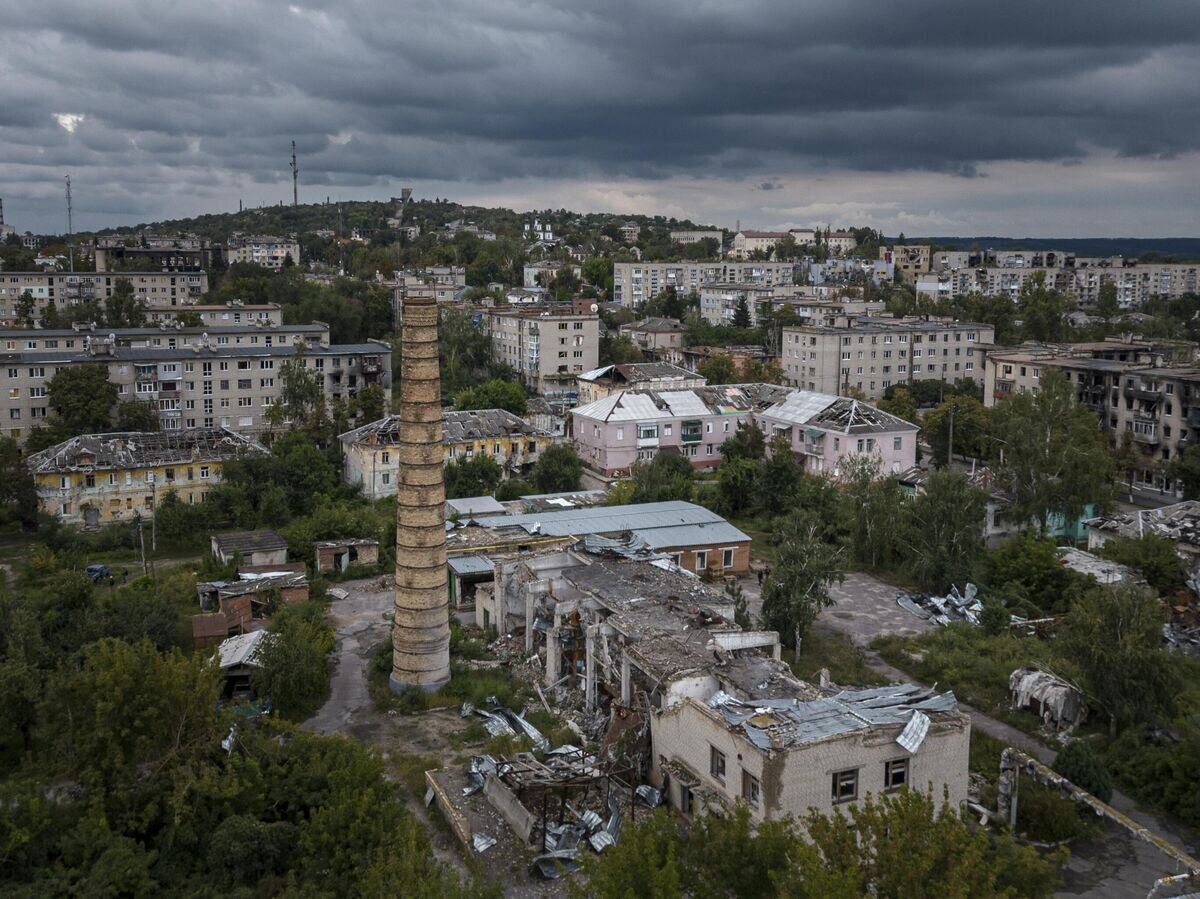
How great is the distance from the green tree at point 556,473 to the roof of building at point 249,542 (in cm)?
1227

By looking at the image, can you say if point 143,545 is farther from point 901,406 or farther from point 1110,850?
point 901,406

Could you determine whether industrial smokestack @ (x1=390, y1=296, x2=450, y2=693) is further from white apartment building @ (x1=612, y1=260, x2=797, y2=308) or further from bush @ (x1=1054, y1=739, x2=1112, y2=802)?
white apartment building @ (x1=612, y1=260, x2=797, y2=308)

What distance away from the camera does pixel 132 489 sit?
39.8 metres

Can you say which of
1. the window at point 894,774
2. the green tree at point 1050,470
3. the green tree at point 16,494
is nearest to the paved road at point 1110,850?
the window at point 894,774

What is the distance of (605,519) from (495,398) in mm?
22056

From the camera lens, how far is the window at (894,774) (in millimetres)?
17375

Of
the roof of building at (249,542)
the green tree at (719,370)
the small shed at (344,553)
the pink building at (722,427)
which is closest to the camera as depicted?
the roof of building at (249,542)

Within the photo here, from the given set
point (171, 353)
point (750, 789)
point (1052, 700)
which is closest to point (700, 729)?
point (750, 789)

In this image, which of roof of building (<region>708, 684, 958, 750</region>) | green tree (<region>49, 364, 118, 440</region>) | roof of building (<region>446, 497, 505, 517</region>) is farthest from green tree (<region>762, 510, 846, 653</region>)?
green tree (<region>49, 364, 118, 440</region>)

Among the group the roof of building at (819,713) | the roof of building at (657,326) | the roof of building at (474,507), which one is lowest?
the roof of building at (474,507)

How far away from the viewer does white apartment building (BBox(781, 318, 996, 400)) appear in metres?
63.9

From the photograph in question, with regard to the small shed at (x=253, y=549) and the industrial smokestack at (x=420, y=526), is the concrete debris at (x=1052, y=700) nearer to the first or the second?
the industrial smokestack at (x=420, y=526)

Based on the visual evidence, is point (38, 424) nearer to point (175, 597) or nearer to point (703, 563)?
point (175, 597)

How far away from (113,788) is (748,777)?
10.6 meters
